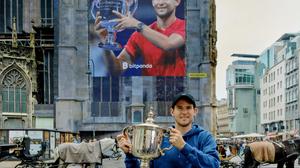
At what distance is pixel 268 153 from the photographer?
1877 cm

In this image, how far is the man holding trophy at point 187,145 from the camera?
14.7ft

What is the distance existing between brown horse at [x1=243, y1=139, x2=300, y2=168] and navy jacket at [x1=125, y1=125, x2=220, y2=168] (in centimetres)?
1427

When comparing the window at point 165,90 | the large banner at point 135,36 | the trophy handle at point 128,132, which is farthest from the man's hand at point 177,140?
the window at point 165,90

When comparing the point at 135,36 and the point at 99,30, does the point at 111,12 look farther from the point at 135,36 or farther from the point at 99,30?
the point at 135,36

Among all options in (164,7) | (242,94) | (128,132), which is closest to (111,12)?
(164,7)

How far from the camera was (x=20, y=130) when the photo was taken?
3531 cm

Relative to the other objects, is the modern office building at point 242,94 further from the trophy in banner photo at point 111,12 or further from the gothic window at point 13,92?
the gothic window at point 13,92

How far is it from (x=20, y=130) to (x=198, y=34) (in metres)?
27.5

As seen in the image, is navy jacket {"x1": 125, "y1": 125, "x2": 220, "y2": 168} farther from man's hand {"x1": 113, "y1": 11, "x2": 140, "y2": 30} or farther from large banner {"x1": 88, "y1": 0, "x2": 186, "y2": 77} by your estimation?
man's hand {"x1": 113, "y1": 11, "x2": 140, "y2": 30}

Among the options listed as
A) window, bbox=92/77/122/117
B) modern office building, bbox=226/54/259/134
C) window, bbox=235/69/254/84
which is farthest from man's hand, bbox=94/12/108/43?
window, bbox=235/69/254/84

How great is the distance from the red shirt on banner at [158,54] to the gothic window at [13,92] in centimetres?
1109

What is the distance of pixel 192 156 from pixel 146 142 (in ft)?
1.23

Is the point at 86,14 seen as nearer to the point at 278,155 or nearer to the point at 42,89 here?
the point at 42,89

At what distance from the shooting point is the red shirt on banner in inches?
2221
